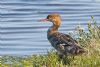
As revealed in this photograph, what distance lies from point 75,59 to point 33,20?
380 inches

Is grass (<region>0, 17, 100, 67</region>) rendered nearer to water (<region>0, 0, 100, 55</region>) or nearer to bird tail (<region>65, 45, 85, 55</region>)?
bird tail (<region>65, 45, 85, 55</region>)

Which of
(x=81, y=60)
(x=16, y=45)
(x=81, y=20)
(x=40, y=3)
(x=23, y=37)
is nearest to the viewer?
(x=81, y=60)

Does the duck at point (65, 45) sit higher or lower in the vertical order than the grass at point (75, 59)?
higher

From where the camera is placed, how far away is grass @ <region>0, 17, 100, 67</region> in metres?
12.0

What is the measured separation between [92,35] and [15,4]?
1240 centimetres

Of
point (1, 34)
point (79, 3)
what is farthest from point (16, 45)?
point (79, 3)

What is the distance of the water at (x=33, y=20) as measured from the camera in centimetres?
1728

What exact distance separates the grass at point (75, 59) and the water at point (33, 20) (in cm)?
147

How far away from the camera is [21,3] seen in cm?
2688

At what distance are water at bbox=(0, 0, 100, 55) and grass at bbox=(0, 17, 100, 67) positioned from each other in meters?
1.47

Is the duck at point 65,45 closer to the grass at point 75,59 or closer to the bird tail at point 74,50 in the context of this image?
the bird tail at point 74,50

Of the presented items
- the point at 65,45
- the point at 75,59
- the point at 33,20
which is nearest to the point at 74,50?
the point at 65,45

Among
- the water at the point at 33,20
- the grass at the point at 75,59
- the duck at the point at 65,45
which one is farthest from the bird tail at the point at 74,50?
the water at the point at 33,20

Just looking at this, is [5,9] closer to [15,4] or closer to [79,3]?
[15,4]
